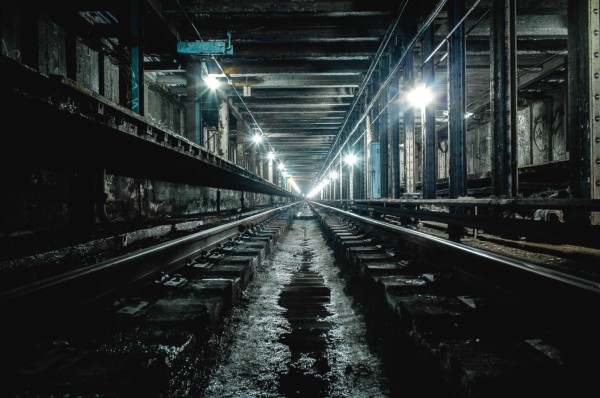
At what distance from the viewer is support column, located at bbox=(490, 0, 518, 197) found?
3.97m

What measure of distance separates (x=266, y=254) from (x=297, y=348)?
2776 millimetres

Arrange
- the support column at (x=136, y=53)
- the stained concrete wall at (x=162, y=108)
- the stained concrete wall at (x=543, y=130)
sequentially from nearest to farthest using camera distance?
the support column at (x=136, y=53) → the stained concrete wall at (x=162, y=108) → the stained concrete wall at (x=543, y=130)

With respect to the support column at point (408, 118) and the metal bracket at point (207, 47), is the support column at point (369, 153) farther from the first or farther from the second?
the metal bracket at point (207, 47)

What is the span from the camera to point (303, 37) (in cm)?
912

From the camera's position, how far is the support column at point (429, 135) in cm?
653

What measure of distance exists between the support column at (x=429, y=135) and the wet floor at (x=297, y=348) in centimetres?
407

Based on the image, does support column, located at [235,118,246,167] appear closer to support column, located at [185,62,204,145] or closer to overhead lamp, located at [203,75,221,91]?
overhead lamp, located at [203,75,221,91]

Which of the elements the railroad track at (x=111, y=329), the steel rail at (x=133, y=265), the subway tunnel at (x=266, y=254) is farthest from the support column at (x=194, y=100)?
the railroad track at (x=111, y=329)

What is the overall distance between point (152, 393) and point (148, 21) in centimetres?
946

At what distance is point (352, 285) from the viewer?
3459 mm

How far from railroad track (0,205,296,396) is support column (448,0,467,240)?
4.39 m

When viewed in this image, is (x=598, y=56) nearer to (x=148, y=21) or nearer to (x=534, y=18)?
(x=534, y=18)

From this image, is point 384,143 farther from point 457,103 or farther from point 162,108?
point 162,108

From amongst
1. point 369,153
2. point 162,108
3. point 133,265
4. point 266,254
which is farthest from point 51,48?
point 369,153
